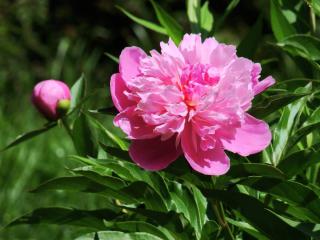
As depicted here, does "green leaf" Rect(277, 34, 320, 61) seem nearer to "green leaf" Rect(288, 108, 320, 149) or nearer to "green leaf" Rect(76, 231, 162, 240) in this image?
"green leaf" Rect(288, 108, 320, 149)

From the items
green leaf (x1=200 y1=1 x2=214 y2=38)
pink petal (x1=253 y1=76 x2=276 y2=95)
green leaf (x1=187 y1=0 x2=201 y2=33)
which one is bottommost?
green leaf (x1=200 y1=1 x2=214 y2=38)

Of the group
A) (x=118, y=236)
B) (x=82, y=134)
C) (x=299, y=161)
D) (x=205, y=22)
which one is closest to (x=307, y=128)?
(x=299, y=161)

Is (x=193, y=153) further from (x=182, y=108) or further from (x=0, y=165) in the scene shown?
(x=0, y=165)

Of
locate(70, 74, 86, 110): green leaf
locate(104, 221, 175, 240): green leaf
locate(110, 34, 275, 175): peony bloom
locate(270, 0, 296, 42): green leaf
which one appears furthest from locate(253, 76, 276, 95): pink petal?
locate(70, 74, 86, 110): green leaf

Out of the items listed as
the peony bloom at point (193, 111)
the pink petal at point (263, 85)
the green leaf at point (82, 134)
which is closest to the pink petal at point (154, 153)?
the peony bloom at point (193, 111)

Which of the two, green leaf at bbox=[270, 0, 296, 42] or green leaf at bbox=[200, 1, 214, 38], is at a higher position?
green leaf at bbox=[270, 0, 296, 42]

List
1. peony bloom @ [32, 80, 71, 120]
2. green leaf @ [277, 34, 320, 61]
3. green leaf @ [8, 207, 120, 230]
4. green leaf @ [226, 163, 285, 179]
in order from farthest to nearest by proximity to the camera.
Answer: peony bloom @ [32, 80, 71, 120] < green leaf @ [277, 34, 320, 61] < green leaf @ [8, 207, 120, 230] < green leaf @ [226, 163, 285, 179]

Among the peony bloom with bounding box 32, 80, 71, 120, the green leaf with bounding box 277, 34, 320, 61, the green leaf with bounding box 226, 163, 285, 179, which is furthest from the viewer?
the peony bloom with bounding box 32, 80, 71, 120
